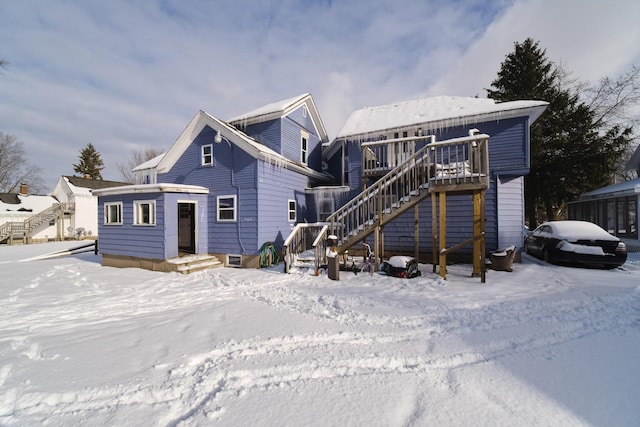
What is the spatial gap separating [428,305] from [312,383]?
10.8ft

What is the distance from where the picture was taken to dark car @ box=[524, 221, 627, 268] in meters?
8.03

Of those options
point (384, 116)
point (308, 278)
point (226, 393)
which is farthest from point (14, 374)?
point (384, 116)

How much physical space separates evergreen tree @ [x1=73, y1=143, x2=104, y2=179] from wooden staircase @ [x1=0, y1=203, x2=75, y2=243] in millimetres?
18809

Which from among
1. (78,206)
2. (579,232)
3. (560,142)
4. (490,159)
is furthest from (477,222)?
(78,206)

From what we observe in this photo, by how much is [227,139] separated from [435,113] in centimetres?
885

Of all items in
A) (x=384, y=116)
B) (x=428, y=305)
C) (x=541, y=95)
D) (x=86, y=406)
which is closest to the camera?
(x=86, y=406)

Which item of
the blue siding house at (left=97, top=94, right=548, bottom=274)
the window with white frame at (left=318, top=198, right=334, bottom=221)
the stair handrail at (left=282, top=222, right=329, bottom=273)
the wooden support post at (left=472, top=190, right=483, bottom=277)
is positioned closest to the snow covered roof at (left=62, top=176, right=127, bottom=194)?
the blue siding house at (left=97, top=94, right=548, bottom=274)

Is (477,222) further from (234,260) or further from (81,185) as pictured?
(81,185)

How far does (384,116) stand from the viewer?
12.5 meters

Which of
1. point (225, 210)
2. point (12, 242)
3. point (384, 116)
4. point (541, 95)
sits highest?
point (541, 95)

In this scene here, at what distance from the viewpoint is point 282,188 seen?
428 inches

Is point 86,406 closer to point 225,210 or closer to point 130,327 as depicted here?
point 130,327

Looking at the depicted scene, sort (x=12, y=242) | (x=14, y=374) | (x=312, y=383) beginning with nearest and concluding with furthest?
(x=312, y=383)
(x=14, y=374)
(x=12, y=242)

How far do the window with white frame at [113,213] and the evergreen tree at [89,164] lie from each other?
38.2 meters
